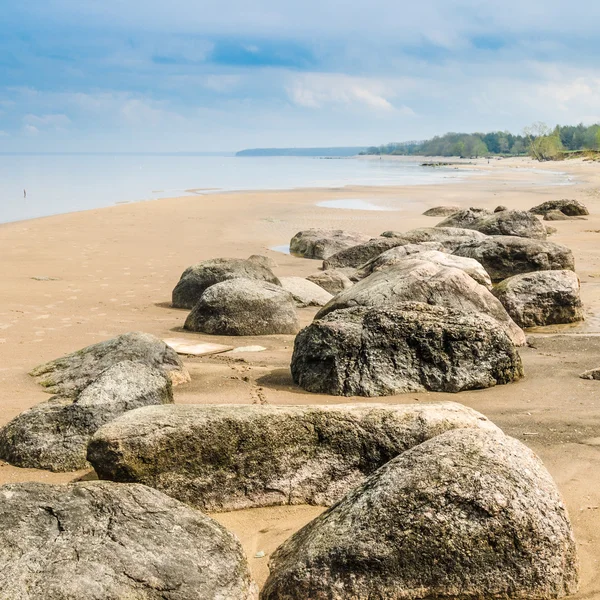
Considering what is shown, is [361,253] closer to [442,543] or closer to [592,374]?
[592,374]

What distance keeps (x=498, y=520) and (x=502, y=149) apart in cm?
19590

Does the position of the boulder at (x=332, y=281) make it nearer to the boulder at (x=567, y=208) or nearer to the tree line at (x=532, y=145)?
the boulder at (x=567, y=208)

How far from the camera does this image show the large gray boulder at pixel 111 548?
120 inches

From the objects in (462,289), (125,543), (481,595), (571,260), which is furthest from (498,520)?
(571,260)

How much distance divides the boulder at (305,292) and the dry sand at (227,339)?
37 centimetres

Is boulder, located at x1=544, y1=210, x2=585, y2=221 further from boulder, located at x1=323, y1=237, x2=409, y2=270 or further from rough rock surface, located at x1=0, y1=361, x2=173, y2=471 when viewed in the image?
rough rock surface, located at x1=0, y1=361, x2=173, y2=471

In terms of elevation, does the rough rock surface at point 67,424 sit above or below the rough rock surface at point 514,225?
below

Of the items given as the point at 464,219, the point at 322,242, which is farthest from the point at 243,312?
the point at 464,219

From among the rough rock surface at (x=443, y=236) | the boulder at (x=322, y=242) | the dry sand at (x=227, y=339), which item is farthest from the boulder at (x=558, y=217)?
the rough rock surface at (x=443, y=236)

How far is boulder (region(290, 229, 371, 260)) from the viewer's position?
1723 cm

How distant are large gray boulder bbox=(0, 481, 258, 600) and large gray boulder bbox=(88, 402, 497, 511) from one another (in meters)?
0.72

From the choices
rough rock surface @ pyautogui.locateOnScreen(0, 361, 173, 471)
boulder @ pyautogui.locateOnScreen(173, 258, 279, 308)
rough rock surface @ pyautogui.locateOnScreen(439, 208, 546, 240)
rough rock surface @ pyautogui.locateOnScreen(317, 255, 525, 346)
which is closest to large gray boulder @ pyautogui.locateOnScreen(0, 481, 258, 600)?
rough rock surface @ pyautogui.locateOnScreen(0, 361, 173, 471)

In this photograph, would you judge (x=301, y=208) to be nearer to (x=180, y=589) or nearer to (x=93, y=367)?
(x=93, y=367)

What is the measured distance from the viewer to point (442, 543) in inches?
135
